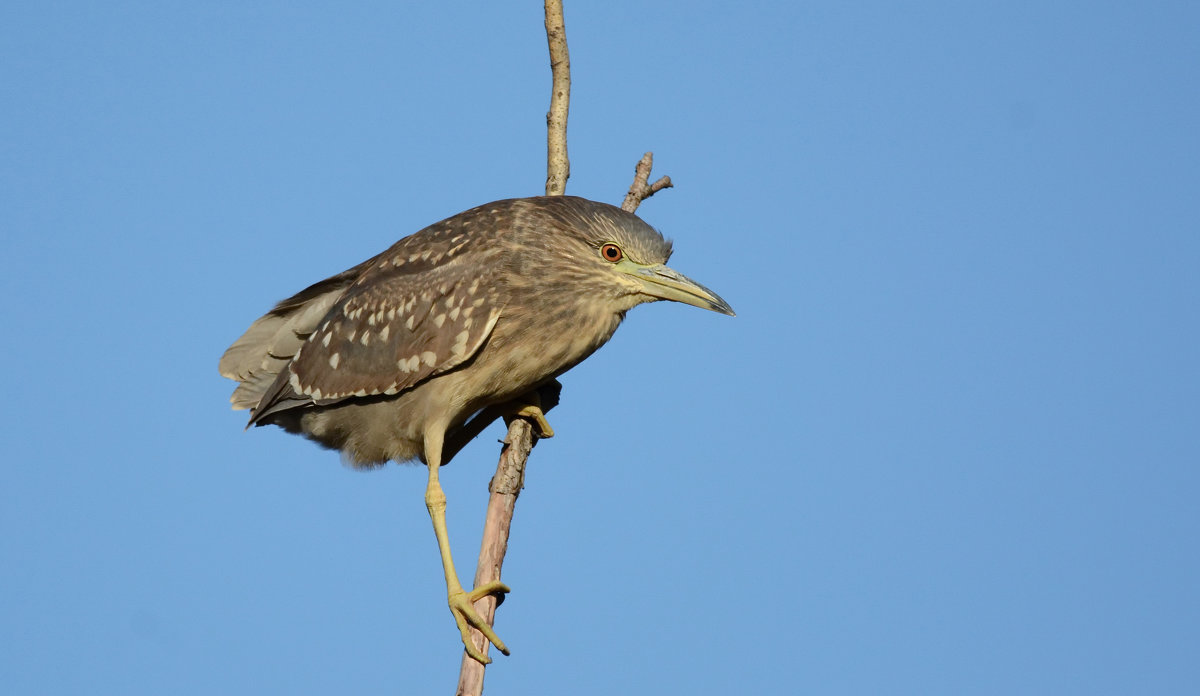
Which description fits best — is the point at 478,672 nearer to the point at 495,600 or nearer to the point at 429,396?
the point at 495,600

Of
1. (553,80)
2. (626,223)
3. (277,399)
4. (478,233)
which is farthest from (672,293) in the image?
(277,399)

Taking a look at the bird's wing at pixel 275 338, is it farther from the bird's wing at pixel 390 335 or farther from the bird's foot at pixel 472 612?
the bird's foot at pixel 472 612

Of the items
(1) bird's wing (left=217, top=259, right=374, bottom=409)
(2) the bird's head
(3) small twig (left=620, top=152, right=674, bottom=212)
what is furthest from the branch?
(1) bird's wing (left=217, top=259, right=374, bottom=409)

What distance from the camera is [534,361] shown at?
5574mm

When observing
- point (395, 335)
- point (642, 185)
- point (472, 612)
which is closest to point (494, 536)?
point (472, 612)

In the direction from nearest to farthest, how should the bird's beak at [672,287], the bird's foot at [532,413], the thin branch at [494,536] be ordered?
the thin branch at [494,536] → the bird's beak at [672,287] → the bird's foot at [532,413]

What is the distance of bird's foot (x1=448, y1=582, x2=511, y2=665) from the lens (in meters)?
5.22

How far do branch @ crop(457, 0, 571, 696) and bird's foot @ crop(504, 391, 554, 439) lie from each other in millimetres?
76

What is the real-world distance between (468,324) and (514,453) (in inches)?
27.4

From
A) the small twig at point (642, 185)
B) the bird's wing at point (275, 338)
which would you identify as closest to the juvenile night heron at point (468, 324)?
the bird's wing at point (275, 338)

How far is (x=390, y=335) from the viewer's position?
5.90 m

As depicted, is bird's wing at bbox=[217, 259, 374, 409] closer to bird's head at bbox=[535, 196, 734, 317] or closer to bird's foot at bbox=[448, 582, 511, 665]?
bird's head at bbox=[535, 196, 734, 317]

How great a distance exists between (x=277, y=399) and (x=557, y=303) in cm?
194

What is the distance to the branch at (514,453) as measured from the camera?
16.8 feet
